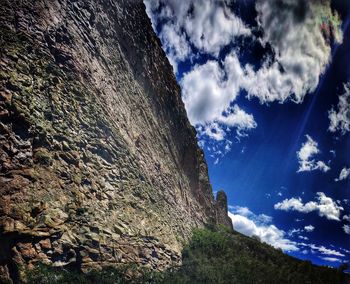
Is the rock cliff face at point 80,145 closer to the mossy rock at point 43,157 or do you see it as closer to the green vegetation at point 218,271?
the mossy rock at point 43,157

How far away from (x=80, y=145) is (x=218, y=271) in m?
17.1

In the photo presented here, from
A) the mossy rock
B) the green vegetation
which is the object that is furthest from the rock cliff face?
the green vegetation

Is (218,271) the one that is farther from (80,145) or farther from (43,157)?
(43,157)

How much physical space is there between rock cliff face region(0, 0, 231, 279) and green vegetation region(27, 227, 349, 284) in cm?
A: 68

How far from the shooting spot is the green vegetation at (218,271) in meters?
12.4

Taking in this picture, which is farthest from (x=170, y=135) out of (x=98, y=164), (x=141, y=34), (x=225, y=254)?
(x=98, y=164)

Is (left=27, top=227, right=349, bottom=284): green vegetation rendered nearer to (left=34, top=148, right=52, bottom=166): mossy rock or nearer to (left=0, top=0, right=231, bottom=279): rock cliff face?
(left=0, top=0, right=231, bottom=279): rock cliff face

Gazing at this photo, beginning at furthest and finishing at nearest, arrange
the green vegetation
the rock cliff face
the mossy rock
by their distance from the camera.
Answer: the mossy rock
the green vegetation
the rock cliff face

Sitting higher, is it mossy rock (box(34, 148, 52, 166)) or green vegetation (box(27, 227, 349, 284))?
mossy rock (box(34, 148, 52, 166))

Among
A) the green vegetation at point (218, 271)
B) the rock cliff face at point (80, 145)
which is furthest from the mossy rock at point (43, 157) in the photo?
the green vegetation at point (218, 271)

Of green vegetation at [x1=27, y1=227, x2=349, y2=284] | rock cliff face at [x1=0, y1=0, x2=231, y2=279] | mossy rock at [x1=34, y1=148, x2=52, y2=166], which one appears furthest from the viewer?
mossy rock at [x1=34, y1=148, x2=52, y2=166]

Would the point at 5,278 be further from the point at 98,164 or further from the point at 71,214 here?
the point at 98,164

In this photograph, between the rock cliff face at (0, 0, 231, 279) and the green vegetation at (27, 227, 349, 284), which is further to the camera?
the green vegetation at (27, 227, 349, 284)

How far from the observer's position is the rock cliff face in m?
11.9
